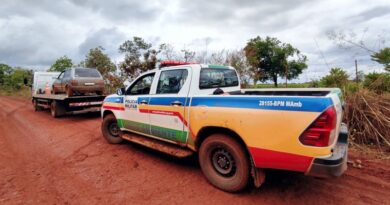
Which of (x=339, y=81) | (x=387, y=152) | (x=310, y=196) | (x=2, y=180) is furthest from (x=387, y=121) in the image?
(x=2, y=180)

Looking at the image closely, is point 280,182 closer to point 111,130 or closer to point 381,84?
point 111,130

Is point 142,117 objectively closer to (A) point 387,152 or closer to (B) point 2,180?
(B) point 2,180

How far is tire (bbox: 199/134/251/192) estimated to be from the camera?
3.37m

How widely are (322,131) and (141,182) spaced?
2.84 meters

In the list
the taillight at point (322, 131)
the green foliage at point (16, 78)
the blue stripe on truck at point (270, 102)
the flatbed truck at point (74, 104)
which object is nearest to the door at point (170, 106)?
the blue stripe on truck at point (270, 102)

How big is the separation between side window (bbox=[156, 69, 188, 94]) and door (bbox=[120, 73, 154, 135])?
1.19 feet

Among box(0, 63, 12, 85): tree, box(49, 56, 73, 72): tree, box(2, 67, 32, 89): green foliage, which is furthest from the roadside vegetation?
box(0, 63, 12, 85): tree

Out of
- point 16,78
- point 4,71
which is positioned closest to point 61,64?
point 16,78

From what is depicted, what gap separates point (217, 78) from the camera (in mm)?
4582

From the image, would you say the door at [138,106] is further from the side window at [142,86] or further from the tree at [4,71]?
the tree at [4,71]

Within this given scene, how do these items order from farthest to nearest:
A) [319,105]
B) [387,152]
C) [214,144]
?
[387,152], [214,144], [319,105]

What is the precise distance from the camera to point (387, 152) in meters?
5.00

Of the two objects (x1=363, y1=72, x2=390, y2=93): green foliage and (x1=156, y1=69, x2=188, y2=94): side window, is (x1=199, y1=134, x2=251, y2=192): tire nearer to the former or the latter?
(x1=156, y1=69, x2=188, y2=94): side window

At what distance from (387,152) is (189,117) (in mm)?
4283
